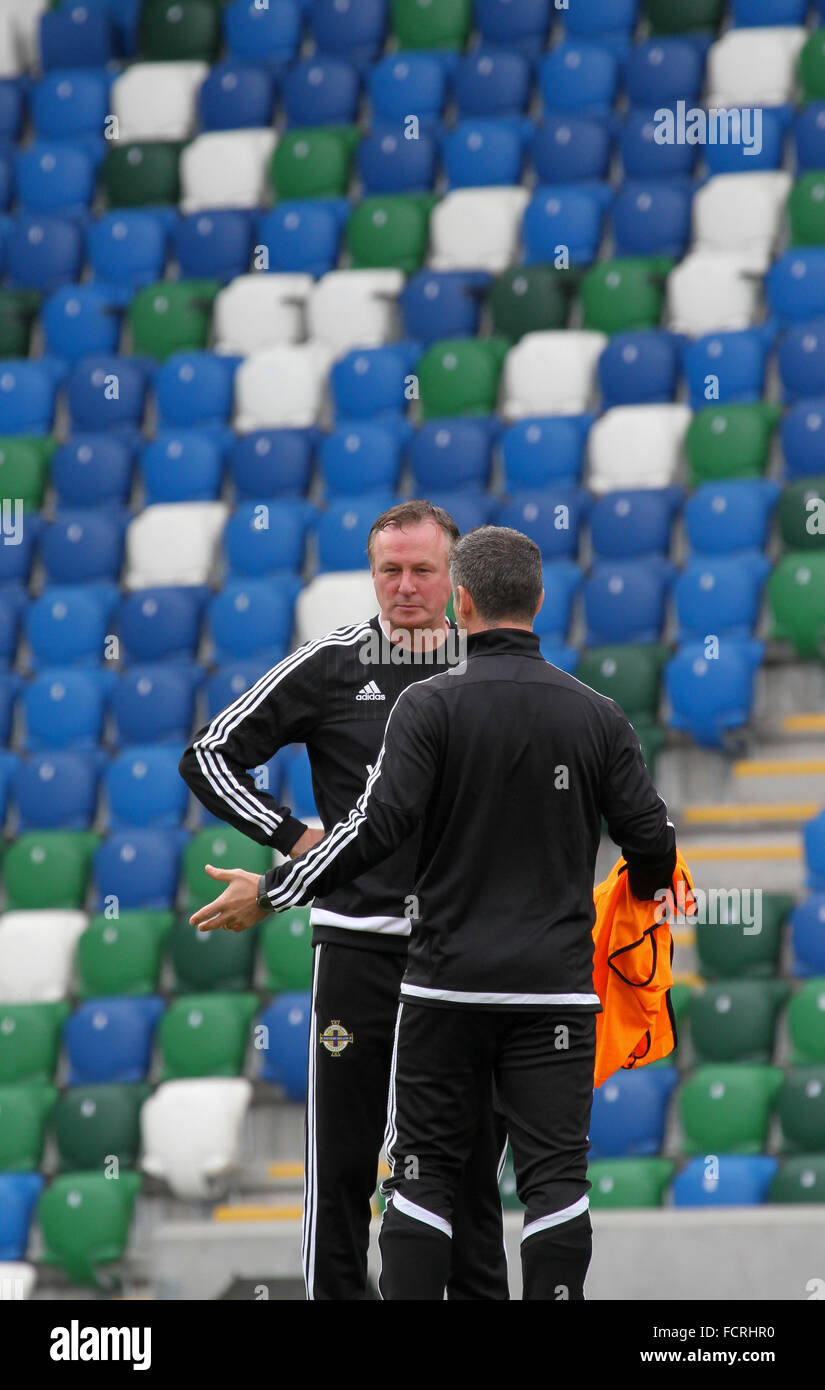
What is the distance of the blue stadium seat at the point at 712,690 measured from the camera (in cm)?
666

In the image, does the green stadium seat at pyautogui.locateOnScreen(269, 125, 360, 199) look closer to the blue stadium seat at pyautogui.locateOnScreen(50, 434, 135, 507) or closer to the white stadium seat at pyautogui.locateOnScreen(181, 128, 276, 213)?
the white stadium seat at pyautogui.locateOnScreen(181, 128, 276, 213)

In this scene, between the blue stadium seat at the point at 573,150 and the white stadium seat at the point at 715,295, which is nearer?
the white stadium seat at the point at 715,295

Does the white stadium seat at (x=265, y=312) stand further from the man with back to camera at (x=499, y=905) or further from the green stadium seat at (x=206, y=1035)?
the man with back to camera at (x=499, y=905)

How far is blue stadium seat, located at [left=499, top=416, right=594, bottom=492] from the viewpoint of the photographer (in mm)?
7707

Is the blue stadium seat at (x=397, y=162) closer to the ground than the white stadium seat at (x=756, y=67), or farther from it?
closer to the ground

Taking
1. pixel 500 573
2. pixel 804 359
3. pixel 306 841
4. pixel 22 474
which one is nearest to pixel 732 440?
pixel 804 359

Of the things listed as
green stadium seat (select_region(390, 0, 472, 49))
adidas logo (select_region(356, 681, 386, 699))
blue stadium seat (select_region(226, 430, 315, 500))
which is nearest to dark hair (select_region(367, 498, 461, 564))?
adidas logo (select_region(356, 681, 386, 699))

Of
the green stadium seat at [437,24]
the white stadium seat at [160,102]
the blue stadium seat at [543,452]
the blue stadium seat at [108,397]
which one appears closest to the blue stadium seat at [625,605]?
the blue stadium seat at [543,452]

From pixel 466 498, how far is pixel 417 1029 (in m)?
4.53

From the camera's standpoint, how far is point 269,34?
32.2 feet

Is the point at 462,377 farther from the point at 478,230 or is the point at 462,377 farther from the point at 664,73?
the point at 664,73

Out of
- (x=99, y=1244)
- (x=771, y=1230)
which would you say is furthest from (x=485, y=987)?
(x=99, y=1244)

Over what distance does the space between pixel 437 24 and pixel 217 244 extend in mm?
1510

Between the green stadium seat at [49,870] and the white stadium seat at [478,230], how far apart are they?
3.11m
